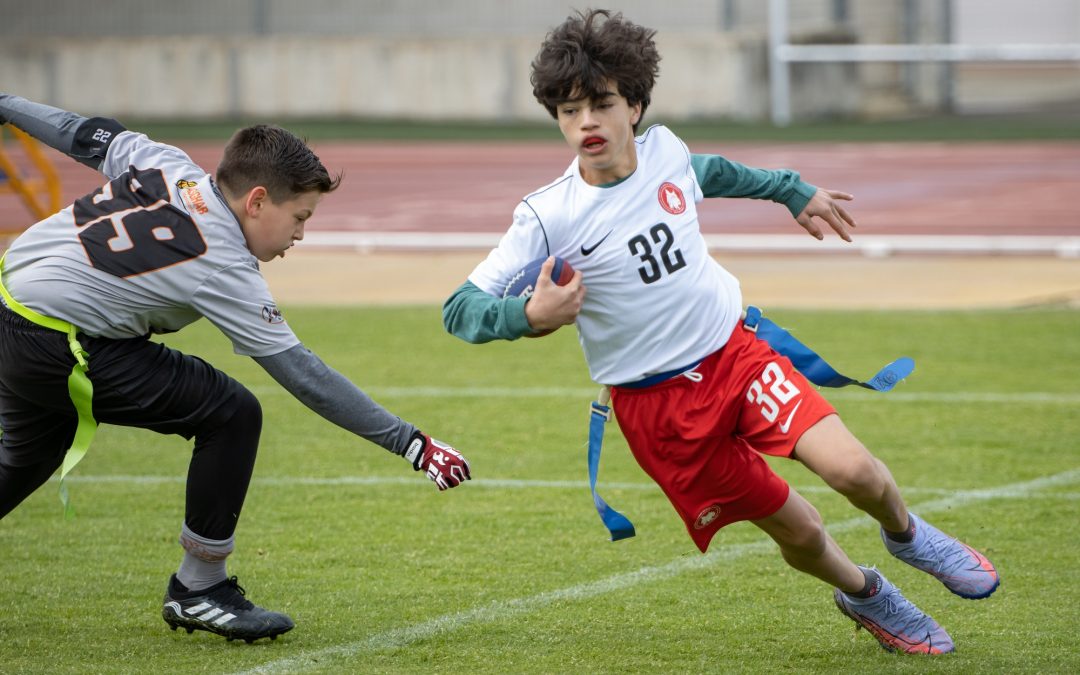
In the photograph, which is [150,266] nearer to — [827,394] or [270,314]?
[270,314]

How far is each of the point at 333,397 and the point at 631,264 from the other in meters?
0.95

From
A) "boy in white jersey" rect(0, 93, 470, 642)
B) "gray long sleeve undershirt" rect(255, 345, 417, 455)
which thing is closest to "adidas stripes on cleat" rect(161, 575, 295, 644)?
"boy in white jersey" rect(0, 93, 470, 642)

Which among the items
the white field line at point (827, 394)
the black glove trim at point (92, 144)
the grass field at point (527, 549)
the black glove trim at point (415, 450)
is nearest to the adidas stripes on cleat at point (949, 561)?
the grass field at point (527, 549)

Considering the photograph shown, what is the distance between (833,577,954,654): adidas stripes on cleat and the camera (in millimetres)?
4586

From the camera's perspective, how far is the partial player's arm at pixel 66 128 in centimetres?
488

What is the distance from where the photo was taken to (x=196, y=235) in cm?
439

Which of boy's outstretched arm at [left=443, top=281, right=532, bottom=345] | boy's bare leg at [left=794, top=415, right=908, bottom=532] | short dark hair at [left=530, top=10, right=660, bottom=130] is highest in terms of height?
short dark hair at [left=530, top=10, right=660, bottom=130]

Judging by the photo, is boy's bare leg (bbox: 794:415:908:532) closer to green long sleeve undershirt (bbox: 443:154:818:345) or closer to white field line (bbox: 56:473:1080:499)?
green long sleeve undershirt (bbox: 443:154:818:345)

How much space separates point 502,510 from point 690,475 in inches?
85.3

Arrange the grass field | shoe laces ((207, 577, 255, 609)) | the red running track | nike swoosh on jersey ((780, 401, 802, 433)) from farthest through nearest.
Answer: the red running track
shoe laces ((207, 577, 255, 609))
the grass field
nike swoosh on jersey ((780, 401, 802, 433))

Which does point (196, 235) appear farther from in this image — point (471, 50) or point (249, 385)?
point (471, 50)

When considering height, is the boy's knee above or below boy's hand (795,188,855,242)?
below

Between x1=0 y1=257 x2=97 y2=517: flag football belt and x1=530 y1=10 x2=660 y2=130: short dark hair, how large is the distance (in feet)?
→ 5.02

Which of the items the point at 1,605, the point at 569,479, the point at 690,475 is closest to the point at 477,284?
the point at 690,475
